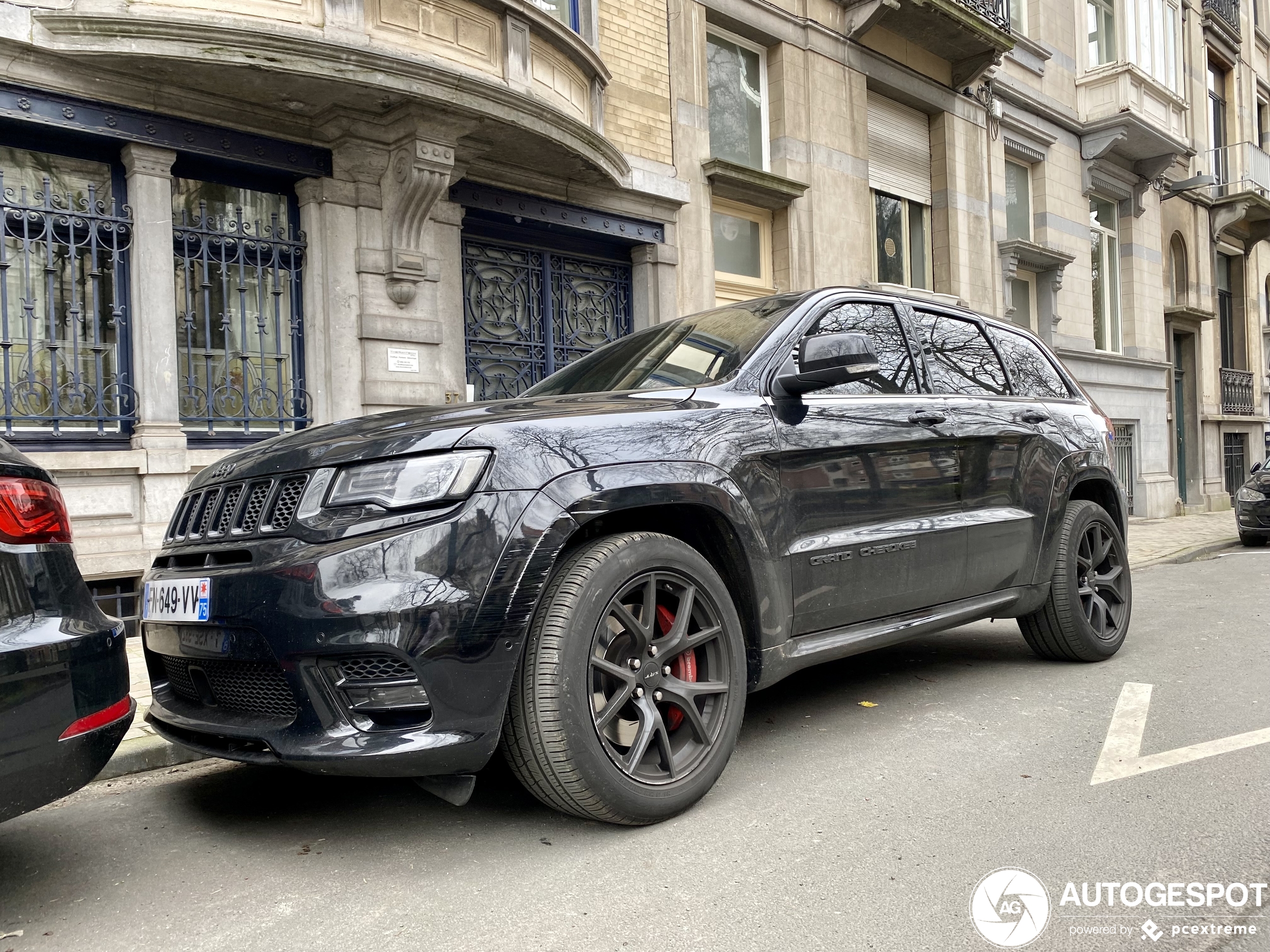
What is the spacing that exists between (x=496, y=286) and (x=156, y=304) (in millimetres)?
3157

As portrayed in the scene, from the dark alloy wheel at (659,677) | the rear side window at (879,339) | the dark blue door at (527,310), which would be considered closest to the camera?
the dark alloy wheel at (659,677)

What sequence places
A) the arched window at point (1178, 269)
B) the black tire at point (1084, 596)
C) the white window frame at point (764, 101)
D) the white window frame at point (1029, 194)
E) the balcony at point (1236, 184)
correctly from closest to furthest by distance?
the black tire at point (1084, 596)
the white window frame at point (764, 101)
the white window frame at point (1029, 194)
the arched window at point (1178, 269)
the balcony at point (1236, 184)

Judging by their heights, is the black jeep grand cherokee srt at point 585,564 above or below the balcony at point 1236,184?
below

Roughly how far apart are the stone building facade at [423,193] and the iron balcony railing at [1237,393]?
338 inches

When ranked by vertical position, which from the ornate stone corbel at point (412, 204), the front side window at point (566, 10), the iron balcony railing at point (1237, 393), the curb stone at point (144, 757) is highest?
the front side window at point (566, 10)

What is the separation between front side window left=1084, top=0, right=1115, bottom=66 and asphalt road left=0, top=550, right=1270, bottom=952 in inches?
727

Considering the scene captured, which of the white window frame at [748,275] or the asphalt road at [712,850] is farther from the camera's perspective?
the white window frame at [748,275]

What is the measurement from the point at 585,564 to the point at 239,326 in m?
5.91

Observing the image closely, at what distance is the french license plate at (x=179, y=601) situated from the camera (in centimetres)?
282

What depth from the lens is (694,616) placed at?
3.17m

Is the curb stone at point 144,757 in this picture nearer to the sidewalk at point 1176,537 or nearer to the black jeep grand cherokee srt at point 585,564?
the black jeep grand cherokee srt at point 585,564

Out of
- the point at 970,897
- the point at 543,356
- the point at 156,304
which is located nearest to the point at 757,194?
the point at 543,356

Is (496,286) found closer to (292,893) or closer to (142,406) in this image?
(142,406)

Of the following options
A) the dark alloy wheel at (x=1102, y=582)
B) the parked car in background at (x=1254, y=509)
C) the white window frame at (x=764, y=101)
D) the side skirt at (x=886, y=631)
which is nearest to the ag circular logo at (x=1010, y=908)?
the side skirt at (x=886, y=631)
